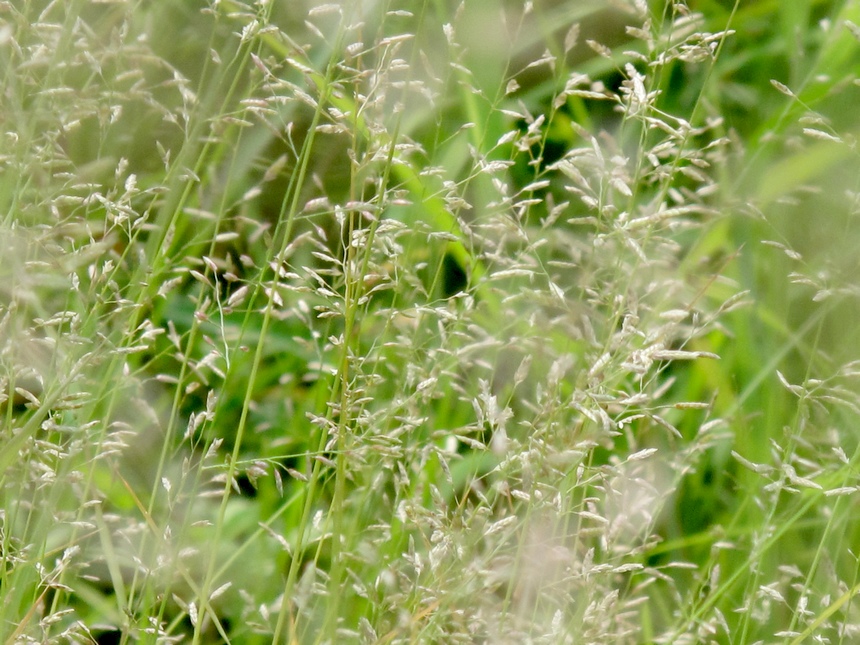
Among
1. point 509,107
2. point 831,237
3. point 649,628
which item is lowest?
point 649,628

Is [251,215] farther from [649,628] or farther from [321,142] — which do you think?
[649,628]

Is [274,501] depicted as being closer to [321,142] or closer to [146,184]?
[146,184]

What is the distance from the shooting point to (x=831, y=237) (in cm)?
185

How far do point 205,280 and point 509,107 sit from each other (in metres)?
1.30

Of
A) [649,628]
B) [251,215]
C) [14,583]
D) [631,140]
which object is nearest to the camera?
[14,583]

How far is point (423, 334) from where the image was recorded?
4.41 feet

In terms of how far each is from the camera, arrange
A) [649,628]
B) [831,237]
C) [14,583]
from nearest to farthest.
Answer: [14,583], [649,628], [831,237]

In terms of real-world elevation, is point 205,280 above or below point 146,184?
above

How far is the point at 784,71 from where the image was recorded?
7.59 feet

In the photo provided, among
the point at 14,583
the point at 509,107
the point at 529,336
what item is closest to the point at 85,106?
the point at 14,583

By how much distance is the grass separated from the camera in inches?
38.5

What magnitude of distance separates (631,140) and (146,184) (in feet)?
3.39

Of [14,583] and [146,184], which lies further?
[146,184]

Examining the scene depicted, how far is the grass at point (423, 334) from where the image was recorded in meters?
0.98
